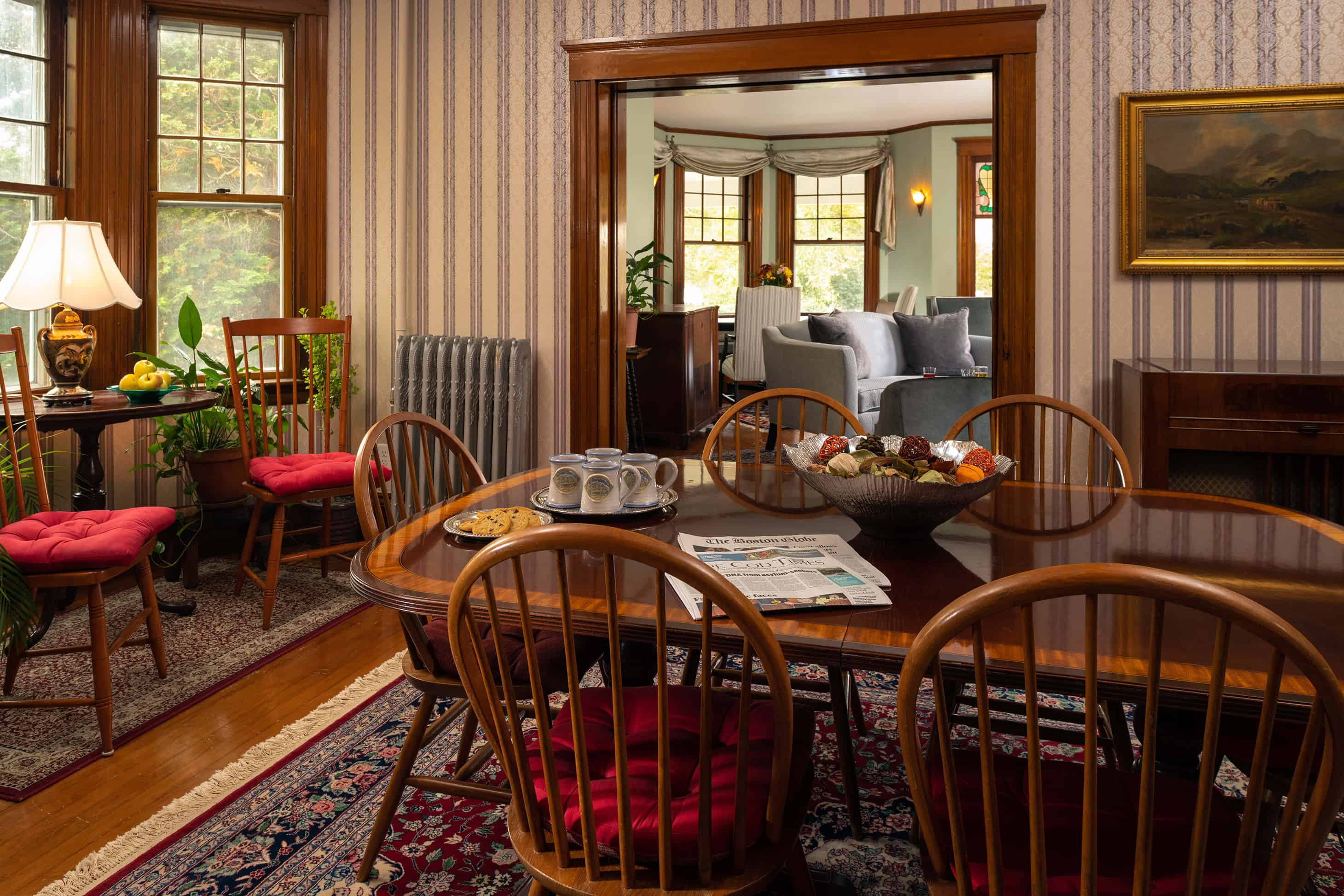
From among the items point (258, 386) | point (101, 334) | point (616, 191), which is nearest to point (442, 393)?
point (258, 386)

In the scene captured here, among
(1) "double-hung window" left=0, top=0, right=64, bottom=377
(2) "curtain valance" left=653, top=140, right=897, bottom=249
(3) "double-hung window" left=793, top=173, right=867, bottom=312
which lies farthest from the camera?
(3) "double-hung window" left=793, top=173, right=867, bottom=312

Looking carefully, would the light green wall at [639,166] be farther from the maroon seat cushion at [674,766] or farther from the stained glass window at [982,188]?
the maroon seat cushion at [674,766]

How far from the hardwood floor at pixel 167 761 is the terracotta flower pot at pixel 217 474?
1072mm

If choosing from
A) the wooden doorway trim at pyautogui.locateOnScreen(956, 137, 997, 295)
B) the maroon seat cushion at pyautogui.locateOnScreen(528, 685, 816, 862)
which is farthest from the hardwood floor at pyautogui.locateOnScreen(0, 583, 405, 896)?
the wooden doorway trim at pyautogui.locateOnScreen(956, 137, 997, 295)

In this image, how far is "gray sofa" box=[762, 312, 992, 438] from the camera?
19.7 feet

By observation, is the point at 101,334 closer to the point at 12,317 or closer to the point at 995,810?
the point at 12,317

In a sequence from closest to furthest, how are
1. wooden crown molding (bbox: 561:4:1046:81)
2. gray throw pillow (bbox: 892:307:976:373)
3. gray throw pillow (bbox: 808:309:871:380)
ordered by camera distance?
wooden crown molding (bbox: 561:4:1046:81) < gray throw pillow (bbox: 808:309:871:380) < gray throw pillow (bbox: 892:307:976:373)

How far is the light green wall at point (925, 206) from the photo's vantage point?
962 cm

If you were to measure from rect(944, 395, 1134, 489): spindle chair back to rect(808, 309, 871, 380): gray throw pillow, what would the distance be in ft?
8.61

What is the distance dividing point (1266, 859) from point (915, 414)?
3.60m

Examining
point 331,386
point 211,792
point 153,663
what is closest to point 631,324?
point 331,386

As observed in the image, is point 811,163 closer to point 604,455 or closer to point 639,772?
point 604,455

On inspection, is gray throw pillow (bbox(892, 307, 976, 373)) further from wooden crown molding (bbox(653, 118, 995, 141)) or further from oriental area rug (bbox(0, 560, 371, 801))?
oriental area rug (bbox(0, 560, 371, 801))

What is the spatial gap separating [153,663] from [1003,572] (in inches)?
101
